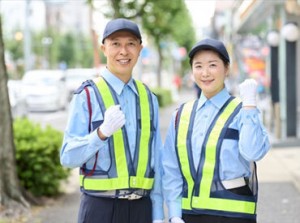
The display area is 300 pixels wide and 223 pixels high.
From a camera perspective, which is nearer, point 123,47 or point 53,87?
point 123,47

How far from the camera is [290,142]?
14.0 m

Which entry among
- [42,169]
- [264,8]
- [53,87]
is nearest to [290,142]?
[264,8]

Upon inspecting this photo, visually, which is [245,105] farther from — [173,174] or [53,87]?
[53,87]

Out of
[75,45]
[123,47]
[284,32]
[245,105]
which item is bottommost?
[245,105]

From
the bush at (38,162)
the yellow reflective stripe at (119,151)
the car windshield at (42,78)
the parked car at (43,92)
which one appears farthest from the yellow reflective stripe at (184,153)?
the car windshield at (42,78)

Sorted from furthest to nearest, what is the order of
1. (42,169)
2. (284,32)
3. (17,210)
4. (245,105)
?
(284,32), (42,169), (17,210), (245,105)

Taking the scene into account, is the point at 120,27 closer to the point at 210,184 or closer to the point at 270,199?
the point at 210,184

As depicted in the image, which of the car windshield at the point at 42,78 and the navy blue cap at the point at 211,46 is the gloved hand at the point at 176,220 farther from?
the car windshield at the point at 42,78

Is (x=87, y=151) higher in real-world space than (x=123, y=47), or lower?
lower

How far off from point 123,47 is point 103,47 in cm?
17

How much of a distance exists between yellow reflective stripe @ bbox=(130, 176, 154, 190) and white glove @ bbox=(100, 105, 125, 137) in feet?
1.08

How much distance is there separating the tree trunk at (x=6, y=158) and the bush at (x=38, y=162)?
22.6 inches

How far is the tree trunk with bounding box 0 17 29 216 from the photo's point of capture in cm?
759

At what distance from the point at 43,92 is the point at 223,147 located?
25.4 meters
